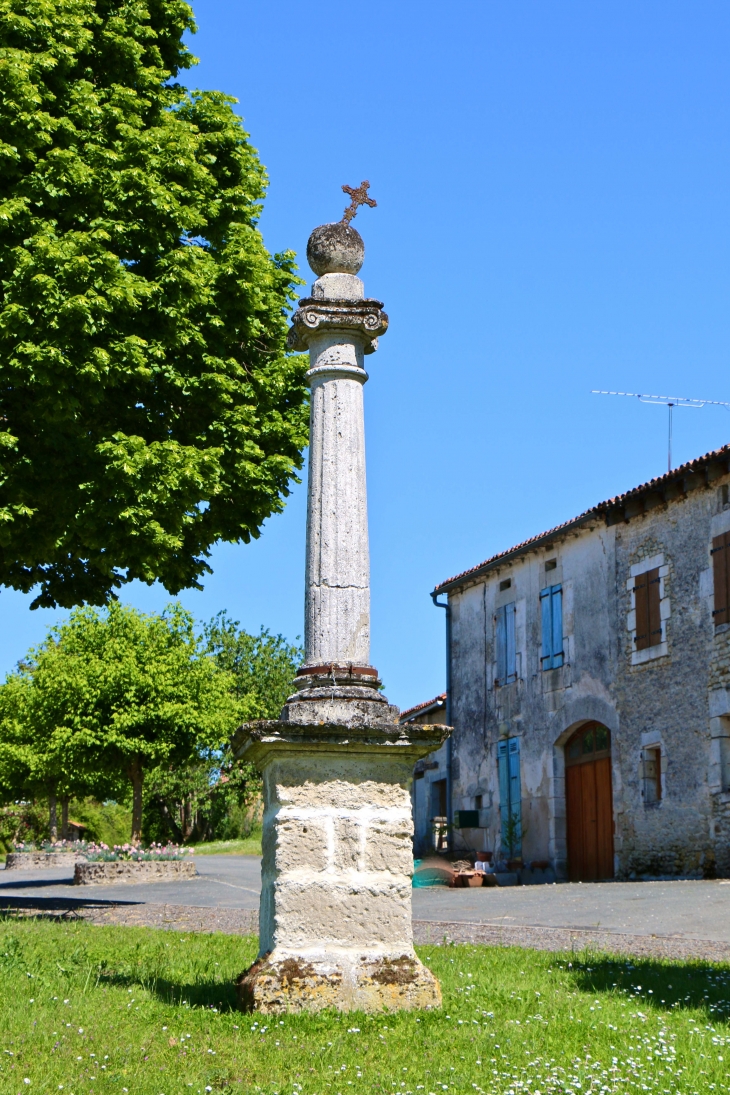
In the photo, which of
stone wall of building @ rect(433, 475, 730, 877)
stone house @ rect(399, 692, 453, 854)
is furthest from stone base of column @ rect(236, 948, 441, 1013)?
stone house @ rect(399, 692, 453, 854)

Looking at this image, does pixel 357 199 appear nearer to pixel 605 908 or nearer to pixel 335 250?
pixel 335 250

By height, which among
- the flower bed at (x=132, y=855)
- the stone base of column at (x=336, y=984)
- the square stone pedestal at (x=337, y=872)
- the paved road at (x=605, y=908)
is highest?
the square stone pedestal at (x=337, y=872)

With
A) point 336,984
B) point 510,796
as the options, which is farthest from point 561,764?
point 336,984

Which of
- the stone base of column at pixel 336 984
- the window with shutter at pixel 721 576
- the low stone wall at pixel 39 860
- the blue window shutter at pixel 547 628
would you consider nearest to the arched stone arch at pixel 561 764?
the blue window shutter at pixel 547 628

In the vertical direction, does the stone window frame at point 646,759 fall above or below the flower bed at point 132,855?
above

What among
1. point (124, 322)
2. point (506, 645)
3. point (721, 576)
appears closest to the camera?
point (124, 322)

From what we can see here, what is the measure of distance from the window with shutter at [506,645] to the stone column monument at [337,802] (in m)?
16.8

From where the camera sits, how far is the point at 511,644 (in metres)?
22.8

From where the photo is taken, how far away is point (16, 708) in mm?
35500

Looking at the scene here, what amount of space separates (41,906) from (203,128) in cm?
944

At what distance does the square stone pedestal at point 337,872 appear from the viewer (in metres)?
5.45

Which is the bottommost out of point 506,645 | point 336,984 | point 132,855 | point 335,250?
point 132,855

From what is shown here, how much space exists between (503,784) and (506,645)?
2.73 m

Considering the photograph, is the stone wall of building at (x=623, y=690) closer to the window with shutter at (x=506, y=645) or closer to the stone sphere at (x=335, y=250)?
the window with shutter at (x=506, y=645)
